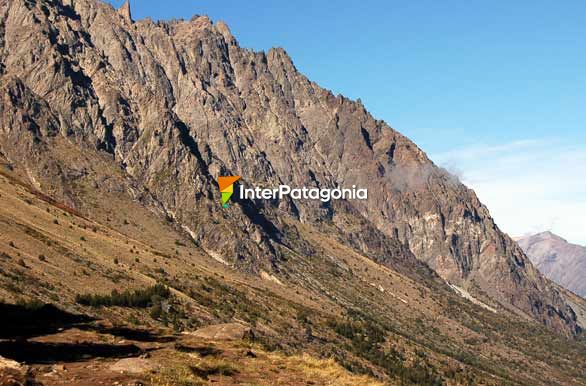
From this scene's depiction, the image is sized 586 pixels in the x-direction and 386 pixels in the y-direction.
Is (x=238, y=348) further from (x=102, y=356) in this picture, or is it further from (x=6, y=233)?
(x=6, y=233)

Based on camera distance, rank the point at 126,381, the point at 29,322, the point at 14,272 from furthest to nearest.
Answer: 1. the point at 14,272
2. the point at 29,322
3. the point at 126,381

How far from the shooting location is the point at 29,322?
187 feet

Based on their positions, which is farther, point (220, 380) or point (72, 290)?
point (72, 290)

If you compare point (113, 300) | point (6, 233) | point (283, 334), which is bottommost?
point (283, 334)

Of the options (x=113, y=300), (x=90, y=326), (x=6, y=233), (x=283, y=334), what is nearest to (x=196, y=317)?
(x=113, y=300)

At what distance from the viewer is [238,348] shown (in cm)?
5091

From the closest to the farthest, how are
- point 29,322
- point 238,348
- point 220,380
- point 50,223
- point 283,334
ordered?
point 220,380, point 238,348, point 29,322, point 50,223, point 283,334

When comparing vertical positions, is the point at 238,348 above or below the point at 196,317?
above

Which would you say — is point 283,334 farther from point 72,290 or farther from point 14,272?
point 14,272

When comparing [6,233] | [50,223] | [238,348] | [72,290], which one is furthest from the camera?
[50,223]

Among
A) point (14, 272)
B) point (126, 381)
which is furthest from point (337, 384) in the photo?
point (14, 272)

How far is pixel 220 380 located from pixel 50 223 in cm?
14846

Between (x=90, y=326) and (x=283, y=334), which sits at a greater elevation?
(x=90, y=326)

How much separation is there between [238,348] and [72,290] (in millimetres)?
66679
